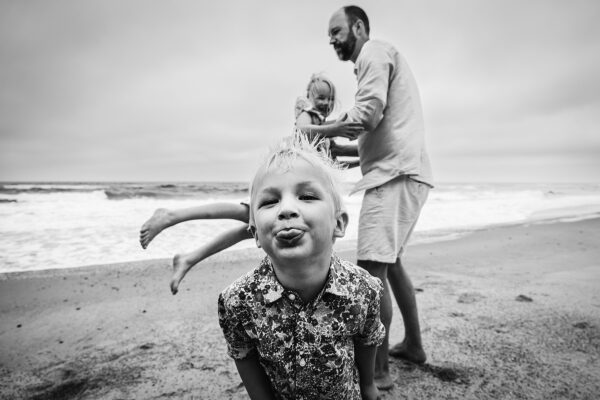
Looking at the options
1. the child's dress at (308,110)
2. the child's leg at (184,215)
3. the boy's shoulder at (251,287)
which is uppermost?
the child's dress at (308,110)

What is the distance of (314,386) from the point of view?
1365 millimetres

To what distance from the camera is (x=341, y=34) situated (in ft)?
7.93

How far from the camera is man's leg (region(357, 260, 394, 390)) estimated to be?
206 cm

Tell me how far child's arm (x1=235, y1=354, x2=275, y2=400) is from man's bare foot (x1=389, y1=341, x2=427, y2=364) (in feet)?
4.39

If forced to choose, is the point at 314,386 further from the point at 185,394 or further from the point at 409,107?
the point at 409,107

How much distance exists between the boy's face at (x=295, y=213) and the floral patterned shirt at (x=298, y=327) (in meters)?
0.16

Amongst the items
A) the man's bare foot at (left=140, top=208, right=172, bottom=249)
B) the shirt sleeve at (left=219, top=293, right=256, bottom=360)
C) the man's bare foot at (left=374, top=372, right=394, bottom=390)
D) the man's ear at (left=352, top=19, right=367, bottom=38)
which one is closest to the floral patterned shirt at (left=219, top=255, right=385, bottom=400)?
the shirt sleeve at (left=219, top=293, right=256, bottom=360)

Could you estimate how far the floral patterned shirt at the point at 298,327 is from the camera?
1.34 m

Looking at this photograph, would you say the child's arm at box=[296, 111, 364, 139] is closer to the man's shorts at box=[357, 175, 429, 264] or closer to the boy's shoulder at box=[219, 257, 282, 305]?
the man's shorts at box=[357, 175, 429, 264]

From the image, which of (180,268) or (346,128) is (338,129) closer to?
(346,128)

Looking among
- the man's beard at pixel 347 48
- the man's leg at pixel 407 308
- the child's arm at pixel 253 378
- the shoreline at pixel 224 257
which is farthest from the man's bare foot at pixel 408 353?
the shoreline at pixel 224 257

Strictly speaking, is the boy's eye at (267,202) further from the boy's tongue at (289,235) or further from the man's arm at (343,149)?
the man's arm at (343,149)

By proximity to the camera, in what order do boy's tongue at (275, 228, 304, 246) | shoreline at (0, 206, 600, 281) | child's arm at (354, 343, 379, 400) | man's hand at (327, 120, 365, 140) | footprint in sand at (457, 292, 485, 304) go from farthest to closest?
shoreline at (0, 206, 600, 281)
footprint in sand at (457, 292, 485, 304)
man's hand at (327, 120, 365, 140)
child's arm at (354, 343, 379, 400)
boy's tongue at (275, 228, 304, 246)

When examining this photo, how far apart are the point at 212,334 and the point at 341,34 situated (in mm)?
2647
